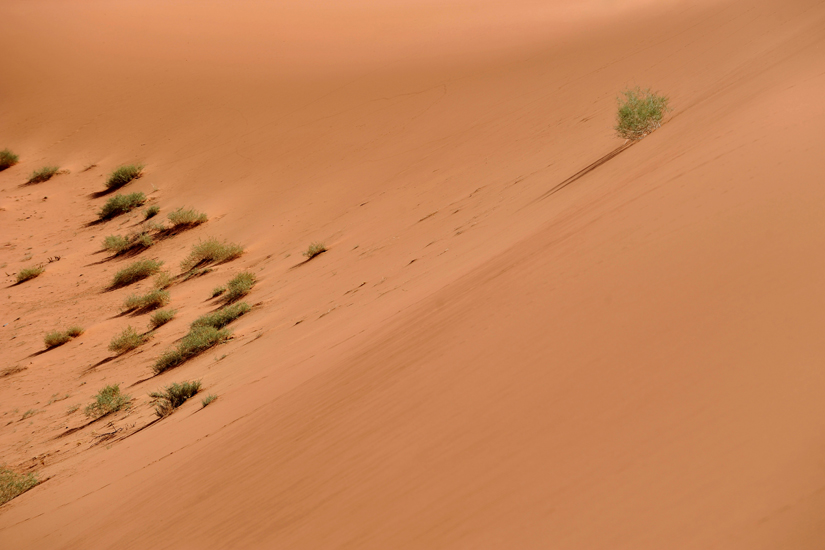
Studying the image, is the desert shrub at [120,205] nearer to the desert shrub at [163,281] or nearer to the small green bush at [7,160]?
the desert shrub at [163,281]

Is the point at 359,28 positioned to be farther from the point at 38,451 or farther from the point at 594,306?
the point at 594,306

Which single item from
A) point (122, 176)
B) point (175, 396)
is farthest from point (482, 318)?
point (122, 176)

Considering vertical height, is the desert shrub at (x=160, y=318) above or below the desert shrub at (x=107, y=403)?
above

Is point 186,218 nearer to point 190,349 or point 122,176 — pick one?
point 122,176

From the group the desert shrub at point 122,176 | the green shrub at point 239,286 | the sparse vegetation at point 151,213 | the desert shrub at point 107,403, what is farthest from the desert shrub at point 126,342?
the desert shrub at point 122,176

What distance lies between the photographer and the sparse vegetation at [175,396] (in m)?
8.05

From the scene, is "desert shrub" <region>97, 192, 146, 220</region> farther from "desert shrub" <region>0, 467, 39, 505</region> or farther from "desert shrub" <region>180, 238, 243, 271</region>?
"desert shrub" <region>0, 467, 39, 505</region>

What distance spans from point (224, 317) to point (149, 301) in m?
2.61

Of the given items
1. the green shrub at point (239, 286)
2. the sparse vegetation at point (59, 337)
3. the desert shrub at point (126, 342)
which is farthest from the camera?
the sparse vegetation at point (59, 337)

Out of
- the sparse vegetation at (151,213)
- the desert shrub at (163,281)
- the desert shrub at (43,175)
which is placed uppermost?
the desert shrub at (43,175)

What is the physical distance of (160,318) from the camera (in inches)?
462

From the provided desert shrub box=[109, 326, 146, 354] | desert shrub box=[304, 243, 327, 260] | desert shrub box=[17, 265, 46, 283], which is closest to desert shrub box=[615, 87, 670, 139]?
desert shrub box=[304, 243, 327, 260]

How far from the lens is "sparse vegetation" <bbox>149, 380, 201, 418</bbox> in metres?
8.05

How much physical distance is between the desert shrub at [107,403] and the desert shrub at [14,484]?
146 cm
